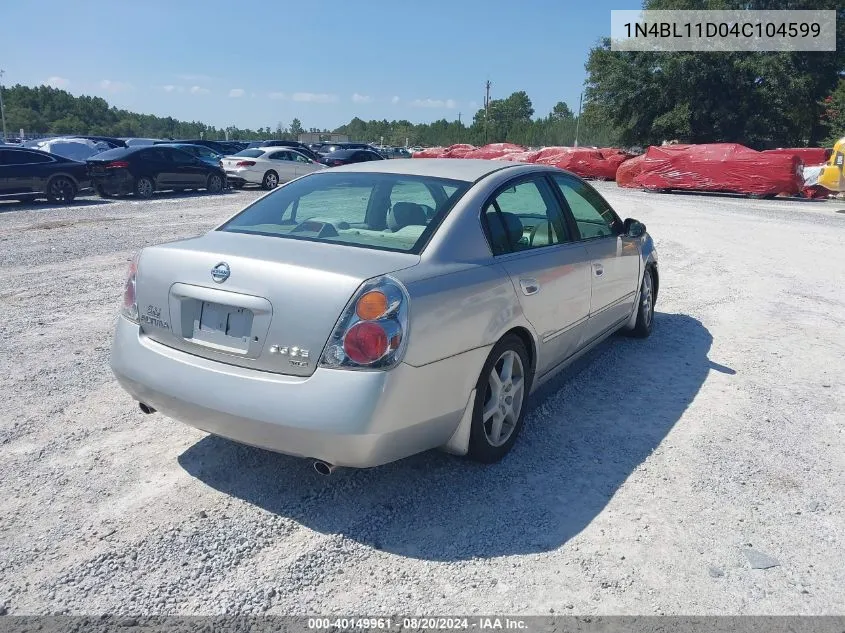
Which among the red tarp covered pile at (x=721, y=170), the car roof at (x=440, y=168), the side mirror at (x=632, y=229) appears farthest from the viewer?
the red tarp covered pile at (x=721, y=170)

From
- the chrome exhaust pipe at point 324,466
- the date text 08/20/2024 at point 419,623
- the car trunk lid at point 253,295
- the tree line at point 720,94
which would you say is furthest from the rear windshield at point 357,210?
the tree line at point 720,94

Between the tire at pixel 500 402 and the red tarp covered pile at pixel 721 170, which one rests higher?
the red tarp covered pile at pixel 721 170

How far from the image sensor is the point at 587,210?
203 inches

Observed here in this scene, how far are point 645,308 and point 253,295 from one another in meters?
4.17

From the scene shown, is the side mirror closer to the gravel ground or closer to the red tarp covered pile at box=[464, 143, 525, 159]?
the gravel ground

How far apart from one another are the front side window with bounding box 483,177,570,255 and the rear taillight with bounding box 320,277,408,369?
100 centimetres

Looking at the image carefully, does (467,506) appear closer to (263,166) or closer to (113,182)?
(113,182)

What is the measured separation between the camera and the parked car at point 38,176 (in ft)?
51.7

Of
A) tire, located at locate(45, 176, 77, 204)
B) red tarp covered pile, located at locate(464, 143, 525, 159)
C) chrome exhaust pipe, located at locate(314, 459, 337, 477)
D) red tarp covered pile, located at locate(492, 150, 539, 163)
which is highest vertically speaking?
red tarp covered pile, located at locate(464, 143, 525, 159)

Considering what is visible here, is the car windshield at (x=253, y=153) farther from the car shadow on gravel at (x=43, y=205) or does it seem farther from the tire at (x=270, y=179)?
the car shadow on gravel at (x=43, y=205)

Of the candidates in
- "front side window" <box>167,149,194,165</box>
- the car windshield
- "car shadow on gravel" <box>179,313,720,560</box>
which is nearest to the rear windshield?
"car shadow on gravel" <box>179,313,720,560</box>

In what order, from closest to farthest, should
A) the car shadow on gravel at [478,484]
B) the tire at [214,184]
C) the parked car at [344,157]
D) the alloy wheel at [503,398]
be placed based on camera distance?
1. the car shadow on gravel at [478,484]
2. the alloy wheel at [503,398]
3. the tire at [214,184]
4. the parked car at [344,157]

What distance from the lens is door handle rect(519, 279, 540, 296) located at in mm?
3854

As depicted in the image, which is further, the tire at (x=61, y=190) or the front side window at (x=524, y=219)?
the tire at (x=61, y=190)
